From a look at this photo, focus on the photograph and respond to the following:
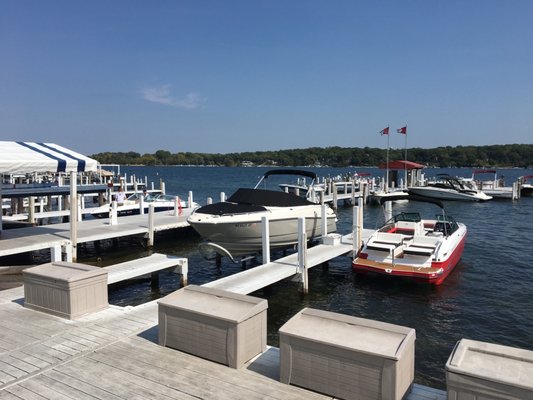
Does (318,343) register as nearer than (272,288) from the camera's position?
Yes

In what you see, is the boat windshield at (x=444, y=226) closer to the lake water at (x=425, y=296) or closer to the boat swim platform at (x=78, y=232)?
the lake water at (x=425, y=296)

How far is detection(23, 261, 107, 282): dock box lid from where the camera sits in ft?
23.2

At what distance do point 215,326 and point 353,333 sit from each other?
5.66 feet

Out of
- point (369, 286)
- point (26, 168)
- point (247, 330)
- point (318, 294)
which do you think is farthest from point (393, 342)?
point (26, 168)

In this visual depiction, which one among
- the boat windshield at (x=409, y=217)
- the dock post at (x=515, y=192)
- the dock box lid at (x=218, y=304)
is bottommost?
the dock post at (x=515, y=192)

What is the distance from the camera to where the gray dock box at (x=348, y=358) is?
4.43 meters

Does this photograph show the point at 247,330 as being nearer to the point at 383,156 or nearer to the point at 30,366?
the point at 30,366

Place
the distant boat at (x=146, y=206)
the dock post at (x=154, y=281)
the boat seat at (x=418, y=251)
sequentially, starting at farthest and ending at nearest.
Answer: the distant boat at (x=146, y=206)
the dock post at (x=154, y=281)
the boat seat at (x=418, y=251)

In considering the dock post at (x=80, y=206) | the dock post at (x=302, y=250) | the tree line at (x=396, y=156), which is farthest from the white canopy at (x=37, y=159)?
the tree line at (x=396, y=156)

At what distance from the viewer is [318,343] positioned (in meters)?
4.71

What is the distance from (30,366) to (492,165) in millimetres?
174303

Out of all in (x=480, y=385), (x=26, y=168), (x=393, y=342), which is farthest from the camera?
(x=26, y=168)

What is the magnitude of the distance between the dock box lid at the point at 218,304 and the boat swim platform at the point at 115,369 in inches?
25.2

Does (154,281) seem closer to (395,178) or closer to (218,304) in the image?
(218,304)
